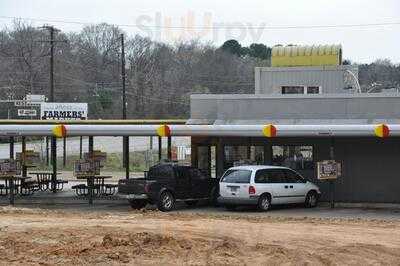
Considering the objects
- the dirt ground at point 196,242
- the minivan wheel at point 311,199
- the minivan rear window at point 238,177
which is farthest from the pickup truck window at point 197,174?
the dirt ground at point 196,242

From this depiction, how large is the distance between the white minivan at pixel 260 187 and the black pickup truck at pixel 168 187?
1.41 m

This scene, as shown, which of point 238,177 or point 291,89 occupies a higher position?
point 291,89

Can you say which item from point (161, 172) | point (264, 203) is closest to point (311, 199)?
point (264, 203)

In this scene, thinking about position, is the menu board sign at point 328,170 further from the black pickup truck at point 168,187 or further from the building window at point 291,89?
the building window at point 291,89

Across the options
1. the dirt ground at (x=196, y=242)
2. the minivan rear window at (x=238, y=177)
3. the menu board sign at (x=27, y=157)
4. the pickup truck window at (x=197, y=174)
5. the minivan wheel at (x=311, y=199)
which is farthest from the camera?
the menu board sign at (x=27, y=157)

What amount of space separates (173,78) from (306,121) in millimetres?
72296

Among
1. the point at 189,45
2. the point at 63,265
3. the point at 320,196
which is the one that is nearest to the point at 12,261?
the point at 63,265

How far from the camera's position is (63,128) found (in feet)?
84.2

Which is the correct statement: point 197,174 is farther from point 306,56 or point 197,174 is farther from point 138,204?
point 306,56

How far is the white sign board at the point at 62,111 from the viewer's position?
61062mm

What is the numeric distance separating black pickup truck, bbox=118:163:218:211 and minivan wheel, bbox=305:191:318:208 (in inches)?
129

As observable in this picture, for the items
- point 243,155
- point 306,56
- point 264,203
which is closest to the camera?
point 264,203

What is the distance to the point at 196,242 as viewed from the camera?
13.9 m

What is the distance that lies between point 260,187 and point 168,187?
10.5 feet
